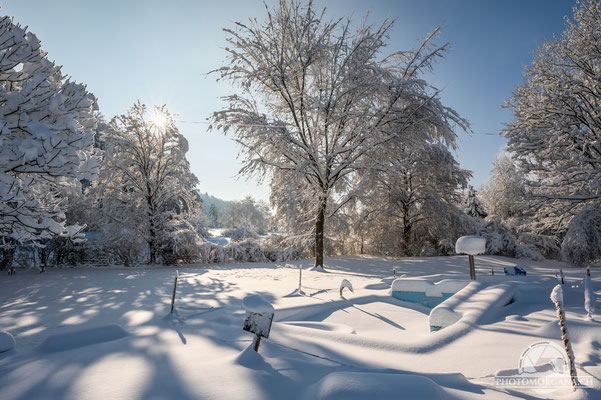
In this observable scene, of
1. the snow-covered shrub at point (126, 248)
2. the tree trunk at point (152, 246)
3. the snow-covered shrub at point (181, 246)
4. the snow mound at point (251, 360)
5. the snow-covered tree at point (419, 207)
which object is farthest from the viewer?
the snow-covered tree at point (419, 207)

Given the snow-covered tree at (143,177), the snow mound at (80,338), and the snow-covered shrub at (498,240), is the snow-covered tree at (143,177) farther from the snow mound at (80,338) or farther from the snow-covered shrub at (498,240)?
the snow-covered shrub at (498,240)

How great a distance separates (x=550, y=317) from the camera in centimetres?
350

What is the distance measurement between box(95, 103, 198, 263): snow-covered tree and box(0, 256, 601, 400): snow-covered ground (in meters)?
7.68

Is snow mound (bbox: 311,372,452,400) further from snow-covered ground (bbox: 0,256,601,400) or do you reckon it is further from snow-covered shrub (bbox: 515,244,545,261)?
snow-covered shrub (bbox: 515,244,545,261)

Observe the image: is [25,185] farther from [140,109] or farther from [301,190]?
[140,109]

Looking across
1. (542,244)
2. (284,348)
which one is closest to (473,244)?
(284,348)

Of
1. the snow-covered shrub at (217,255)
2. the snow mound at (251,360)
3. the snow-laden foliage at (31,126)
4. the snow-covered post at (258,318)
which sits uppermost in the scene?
the snow-laden foliage at (31,126)

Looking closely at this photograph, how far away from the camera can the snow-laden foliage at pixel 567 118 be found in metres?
9.52

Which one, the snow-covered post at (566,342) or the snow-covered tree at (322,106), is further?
the snow-covered tree at (322,106)

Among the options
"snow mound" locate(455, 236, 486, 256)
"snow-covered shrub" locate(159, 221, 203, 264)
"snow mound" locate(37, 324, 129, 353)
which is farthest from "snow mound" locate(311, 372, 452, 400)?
"snow-covered shrub" locate(159, 221, 203, 264)

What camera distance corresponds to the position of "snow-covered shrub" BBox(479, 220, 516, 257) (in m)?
15.4

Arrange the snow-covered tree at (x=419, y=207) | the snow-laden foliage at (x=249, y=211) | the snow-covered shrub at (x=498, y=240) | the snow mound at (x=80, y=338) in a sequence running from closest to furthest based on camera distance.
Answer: the snow mound at (x=80, y=338), the snow-covered tree at (x=419, y=207), the snow-covered shrub at (x=498, y=240), the snow-laden foliage at (x=249, y=211)

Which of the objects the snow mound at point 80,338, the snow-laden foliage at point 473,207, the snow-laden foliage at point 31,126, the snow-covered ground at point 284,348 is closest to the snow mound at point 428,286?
the snow-covered ground at point 284,348

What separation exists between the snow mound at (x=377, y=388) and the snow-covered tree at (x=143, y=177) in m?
12.6
